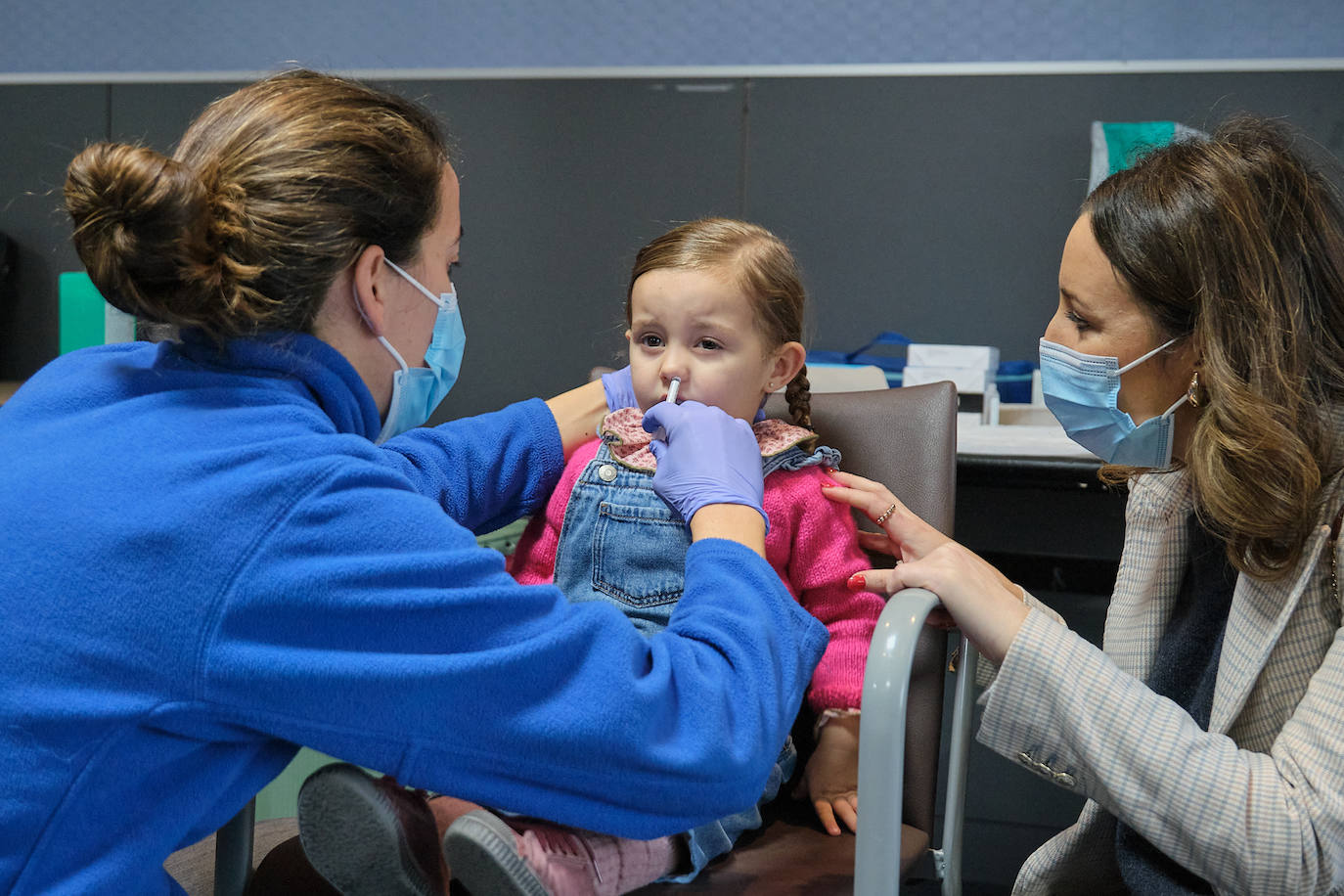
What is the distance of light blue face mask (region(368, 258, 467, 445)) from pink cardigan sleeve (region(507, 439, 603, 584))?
10.1 inches

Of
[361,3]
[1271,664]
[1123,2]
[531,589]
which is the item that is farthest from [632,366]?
[361,3]

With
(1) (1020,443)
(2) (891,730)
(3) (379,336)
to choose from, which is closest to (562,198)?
(1) (1020,443)

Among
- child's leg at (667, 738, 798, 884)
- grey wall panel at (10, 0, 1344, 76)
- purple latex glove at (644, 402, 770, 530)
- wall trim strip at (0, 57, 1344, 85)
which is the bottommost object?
child's leg at (667, 738, 798, 884)

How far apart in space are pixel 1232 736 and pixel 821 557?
49 centimetres

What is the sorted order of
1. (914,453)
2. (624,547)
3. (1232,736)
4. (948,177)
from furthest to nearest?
1. (948,177)
2. (914,453)
3. (624,547)
4. (1232,736)

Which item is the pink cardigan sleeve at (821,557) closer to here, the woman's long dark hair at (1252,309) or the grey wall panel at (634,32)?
the woman's long dark hair at (1252,309)

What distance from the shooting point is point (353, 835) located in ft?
2.48

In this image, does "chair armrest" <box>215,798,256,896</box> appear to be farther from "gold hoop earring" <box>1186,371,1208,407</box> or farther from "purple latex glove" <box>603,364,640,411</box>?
"gold hoop earring" <box>1186,371,1208,407</box>

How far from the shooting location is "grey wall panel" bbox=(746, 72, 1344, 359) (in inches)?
99.1

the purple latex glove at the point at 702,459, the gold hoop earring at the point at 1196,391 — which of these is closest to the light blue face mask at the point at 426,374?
the purple latex glove at the point at 702,459

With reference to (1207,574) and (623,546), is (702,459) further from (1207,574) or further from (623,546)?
(1207,574)

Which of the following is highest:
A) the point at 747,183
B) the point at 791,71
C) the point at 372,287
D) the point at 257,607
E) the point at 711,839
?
the point at 791,71

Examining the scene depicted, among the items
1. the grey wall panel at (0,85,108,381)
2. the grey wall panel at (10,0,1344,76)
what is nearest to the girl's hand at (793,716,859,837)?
the grey wall panel at (10,0,1344,76)

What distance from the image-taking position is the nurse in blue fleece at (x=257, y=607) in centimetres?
71
